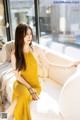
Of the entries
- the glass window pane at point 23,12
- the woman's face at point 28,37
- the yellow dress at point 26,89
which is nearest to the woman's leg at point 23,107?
the yellow dress at point 26,89

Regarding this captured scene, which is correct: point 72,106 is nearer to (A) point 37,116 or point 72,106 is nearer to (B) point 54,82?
(A) point 37,116

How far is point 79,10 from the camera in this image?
2.54 metres

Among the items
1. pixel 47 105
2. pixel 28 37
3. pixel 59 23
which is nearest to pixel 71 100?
pixel 47 105

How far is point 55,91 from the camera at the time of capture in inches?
83.6

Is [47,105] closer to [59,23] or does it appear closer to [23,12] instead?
[59,23]

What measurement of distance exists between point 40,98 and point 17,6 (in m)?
2.52

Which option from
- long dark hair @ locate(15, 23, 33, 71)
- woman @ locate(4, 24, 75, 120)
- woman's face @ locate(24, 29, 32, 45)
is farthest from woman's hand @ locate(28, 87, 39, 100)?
woman's face @ locate(24, 29, 32, 45)

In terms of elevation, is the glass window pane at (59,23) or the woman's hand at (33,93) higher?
the glass window pane at (59,23)

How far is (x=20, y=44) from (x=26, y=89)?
50 centimetres

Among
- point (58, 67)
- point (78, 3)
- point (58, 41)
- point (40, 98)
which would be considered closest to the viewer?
point (40, 98)

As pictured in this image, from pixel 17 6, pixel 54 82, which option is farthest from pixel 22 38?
pixel 17 6

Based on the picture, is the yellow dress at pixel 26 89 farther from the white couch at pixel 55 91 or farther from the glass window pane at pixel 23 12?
the glass window pane at pixel 23 12

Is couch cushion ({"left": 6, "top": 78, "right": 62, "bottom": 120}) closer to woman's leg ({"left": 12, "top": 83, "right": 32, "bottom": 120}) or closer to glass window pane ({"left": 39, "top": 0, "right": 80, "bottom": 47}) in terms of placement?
woman's leg ({"left": 12, "top": 83, "right": 32, "bottom": 120})

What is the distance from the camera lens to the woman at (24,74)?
5.88 ft
